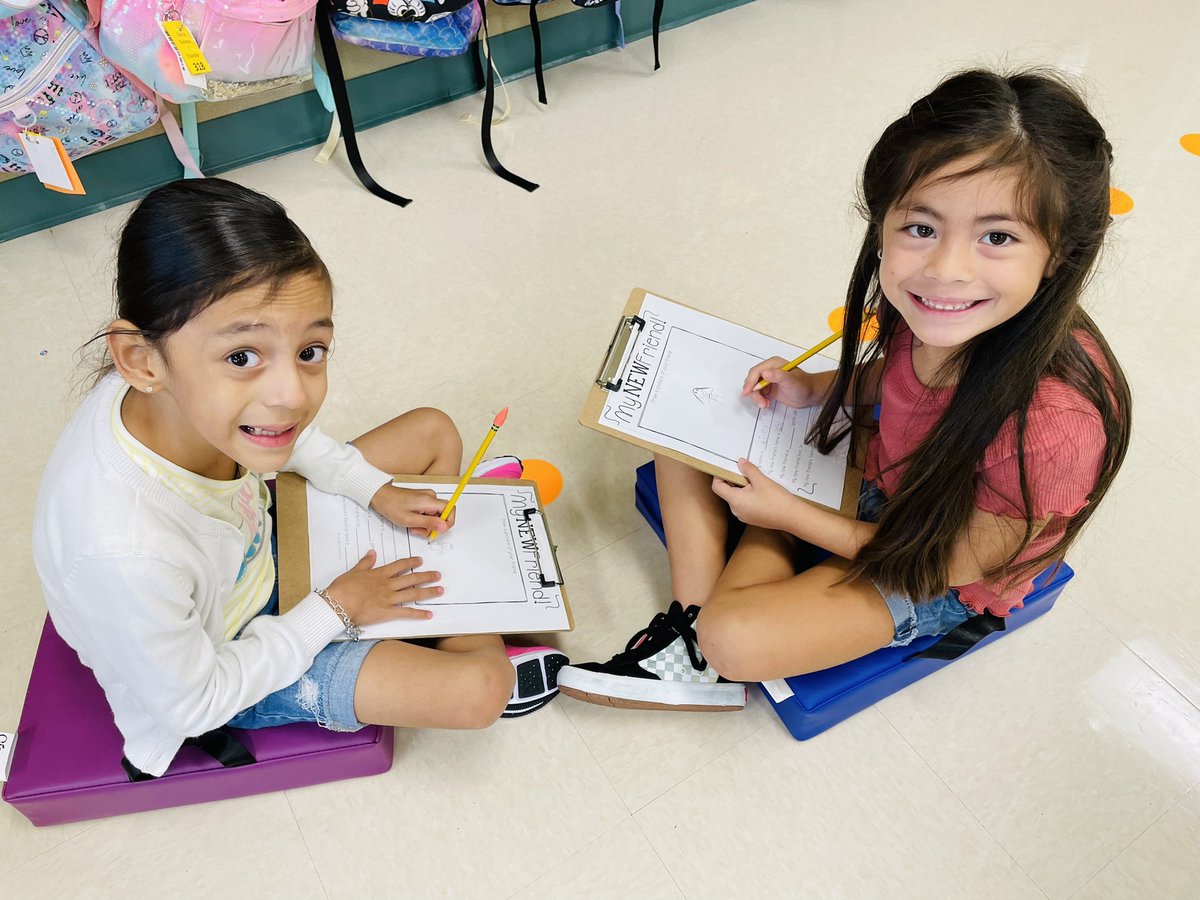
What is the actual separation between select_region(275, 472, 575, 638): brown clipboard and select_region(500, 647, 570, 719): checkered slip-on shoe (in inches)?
3.0

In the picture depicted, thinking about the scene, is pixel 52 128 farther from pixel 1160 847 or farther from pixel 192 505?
pixel 1160 847

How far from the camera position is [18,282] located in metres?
1.80

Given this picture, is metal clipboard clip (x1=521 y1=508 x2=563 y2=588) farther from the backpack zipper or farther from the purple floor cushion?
the backpack zipper

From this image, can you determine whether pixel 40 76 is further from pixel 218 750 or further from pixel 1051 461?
pixel 1051 461

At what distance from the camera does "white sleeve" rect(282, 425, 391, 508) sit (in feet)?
3.84

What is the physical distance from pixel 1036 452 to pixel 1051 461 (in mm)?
17

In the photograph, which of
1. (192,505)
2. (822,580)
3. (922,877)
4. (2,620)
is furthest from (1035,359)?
(2,620)

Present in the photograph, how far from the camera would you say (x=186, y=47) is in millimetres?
1631

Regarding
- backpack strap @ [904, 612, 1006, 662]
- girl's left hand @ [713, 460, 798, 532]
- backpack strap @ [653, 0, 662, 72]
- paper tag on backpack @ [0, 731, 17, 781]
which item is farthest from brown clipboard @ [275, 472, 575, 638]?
backpack strap @ [653, 0, 662, 72]

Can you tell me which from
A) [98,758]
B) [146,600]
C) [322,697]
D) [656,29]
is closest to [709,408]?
[322,697]

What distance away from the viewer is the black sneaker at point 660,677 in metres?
1.18

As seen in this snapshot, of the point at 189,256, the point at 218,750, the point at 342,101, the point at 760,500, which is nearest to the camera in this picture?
the point at 189,256

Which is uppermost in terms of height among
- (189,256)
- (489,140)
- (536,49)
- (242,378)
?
(189,256)

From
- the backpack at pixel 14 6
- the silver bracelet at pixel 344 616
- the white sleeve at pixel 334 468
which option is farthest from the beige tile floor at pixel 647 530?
the backpack at pixel 14 6
